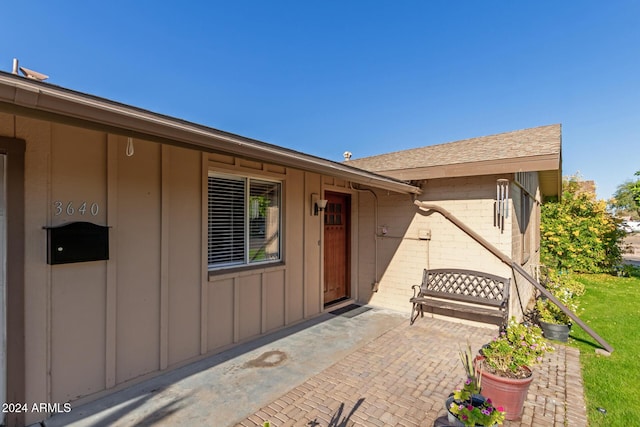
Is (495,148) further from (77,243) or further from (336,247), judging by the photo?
(77,243)

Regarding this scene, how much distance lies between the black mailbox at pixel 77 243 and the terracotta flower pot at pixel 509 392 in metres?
3.88

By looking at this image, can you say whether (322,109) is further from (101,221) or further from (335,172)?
(101,221)

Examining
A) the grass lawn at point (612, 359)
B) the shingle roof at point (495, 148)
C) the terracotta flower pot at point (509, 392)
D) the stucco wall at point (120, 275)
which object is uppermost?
the shingle roof at point (495, 148)

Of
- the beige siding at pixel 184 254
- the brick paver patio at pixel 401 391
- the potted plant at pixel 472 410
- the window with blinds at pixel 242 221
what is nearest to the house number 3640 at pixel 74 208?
the beige siding at pixel 184 254

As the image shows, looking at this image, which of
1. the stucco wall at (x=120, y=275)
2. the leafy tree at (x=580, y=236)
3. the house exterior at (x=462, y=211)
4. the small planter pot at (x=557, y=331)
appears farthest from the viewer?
the leafy tree at (x=580, y=236)

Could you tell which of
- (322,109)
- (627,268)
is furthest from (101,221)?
(627,268)

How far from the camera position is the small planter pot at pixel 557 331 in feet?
15.8

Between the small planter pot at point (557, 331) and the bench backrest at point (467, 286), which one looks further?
the bench backrest at point (467, 286)

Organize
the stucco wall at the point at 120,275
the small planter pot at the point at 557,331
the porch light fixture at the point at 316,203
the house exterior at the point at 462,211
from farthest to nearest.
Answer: the porch light fixture at the point at 316,203 → the house exterior at the point at 462,211 → the small planter pot at the point at 557,331 → the stucco wall at the point at 120,275

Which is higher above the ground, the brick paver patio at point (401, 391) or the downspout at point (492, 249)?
the downspout at point (492, 249)

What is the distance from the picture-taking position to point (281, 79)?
13312 millimetres

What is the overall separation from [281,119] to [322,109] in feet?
13.4

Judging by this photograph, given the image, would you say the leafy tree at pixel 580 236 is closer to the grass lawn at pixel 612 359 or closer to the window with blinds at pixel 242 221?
the grass lawn at pixel 612 359

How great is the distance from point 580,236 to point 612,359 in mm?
9432
